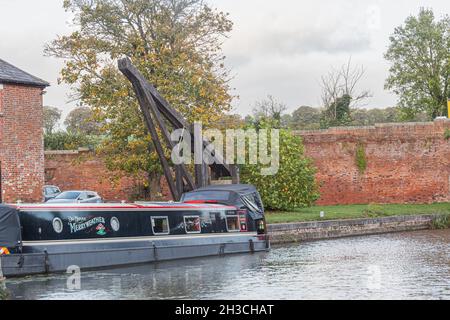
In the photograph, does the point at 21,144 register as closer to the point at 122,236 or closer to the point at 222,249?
the point at 222,249

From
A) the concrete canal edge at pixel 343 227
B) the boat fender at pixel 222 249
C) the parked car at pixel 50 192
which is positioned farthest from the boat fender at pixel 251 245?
the parked car at pixel 50 192

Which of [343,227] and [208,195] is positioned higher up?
[208,195]

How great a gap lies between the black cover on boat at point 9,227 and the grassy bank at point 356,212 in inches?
424

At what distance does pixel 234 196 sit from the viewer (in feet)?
77.0

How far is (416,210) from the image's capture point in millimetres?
33188

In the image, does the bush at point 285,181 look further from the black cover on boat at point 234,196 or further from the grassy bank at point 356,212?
the black cover on boat at point 234,196

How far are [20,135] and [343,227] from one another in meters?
11.9

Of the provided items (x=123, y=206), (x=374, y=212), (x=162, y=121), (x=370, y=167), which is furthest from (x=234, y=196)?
(x=370, y=167)

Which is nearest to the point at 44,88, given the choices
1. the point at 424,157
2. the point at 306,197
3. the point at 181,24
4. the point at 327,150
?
the point at 181,24

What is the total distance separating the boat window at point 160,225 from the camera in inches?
828

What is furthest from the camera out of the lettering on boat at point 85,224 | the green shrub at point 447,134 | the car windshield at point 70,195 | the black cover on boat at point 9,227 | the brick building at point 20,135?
the green shrub at point 447,134

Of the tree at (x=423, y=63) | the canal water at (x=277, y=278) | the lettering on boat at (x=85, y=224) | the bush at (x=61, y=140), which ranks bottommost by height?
the canal water at (x=277, y=278)
